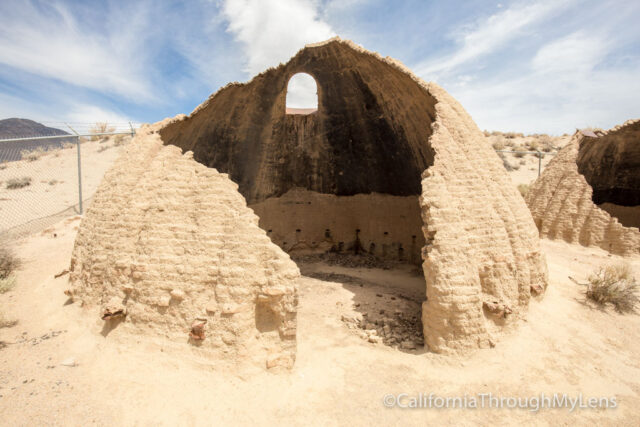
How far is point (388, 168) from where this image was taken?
26.2ft

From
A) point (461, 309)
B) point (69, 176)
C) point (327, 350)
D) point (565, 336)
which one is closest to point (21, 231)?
point (69, 176)

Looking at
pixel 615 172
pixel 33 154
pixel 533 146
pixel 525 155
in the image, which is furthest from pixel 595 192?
pixel 33 154

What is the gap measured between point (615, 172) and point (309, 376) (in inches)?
452

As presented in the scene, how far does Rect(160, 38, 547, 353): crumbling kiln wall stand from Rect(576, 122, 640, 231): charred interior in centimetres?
616

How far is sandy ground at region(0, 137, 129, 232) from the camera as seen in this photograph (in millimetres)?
11281

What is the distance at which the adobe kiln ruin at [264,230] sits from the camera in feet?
11.4

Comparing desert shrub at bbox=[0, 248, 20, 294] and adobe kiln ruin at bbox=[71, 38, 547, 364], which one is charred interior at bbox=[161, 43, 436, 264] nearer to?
adobe kiln ruin at bbox=[71, 38, 547, 364]

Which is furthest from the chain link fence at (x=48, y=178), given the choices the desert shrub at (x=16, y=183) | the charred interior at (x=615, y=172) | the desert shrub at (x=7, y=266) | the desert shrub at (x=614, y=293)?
the charred interior at (x=615, y=172)

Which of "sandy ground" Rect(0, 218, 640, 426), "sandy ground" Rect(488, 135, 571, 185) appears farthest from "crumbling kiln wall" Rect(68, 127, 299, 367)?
"sandy ground" Rect(488, 135, 571, 185)

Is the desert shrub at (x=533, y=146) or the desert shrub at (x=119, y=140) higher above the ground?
the desert shrub at (x=533, y=146)

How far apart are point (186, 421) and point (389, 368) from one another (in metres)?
2.12

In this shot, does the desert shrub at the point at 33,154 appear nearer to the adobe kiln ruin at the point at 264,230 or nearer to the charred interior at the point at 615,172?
the adobe kiln ruin at the point at 264,230

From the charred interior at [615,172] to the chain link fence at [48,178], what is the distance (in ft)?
44.5

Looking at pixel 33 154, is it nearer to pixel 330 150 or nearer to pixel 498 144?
pixel 330 150
